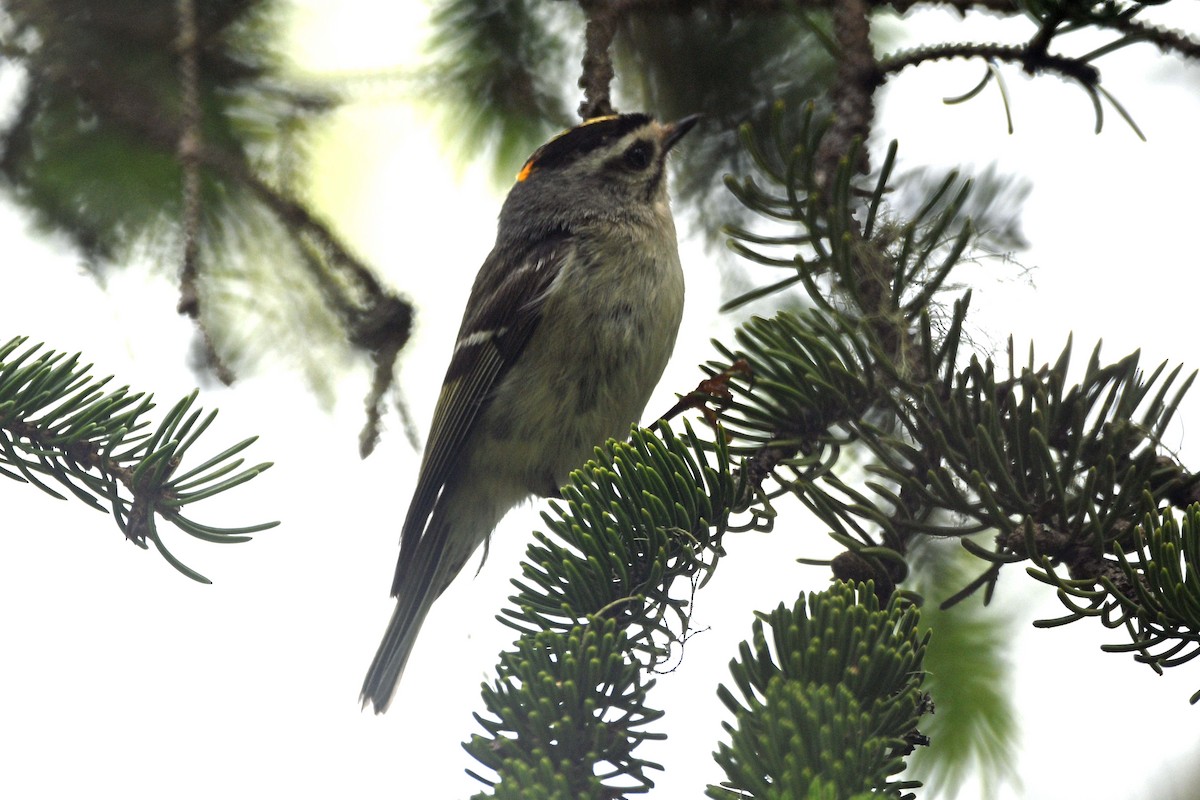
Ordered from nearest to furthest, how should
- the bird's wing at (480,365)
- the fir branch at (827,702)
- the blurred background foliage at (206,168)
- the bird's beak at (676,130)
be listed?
1. the fir branch at (827,702)
2. the blurred background foliage at (206,168)
3. the bird's beak at (676,130)
4. the bird's wing at (480,365)

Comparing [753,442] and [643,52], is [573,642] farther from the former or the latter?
[643,52]

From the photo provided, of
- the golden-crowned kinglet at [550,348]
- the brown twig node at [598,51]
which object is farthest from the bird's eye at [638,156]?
the brown twig node at [598,51]

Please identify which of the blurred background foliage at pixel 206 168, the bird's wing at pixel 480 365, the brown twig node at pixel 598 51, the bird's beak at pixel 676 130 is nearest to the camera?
the brown twig node at pixel 598 51

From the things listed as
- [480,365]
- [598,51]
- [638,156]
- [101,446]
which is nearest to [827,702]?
[101,446]

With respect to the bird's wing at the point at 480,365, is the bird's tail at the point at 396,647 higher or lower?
lower

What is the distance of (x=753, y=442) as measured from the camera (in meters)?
1.51

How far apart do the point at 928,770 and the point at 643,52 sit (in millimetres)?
1729

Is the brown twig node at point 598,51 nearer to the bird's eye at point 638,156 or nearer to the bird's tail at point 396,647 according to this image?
the bird's eye at point 638,156

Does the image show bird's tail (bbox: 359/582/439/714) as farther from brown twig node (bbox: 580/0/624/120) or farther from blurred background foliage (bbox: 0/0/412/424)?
brown twig node (bbox: 580/0/624/120)

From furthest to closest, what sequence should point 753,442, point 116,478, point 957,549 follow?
point 957,549, point 753,442, point 116,478

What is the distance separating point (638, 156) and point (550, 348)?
58 centimetres

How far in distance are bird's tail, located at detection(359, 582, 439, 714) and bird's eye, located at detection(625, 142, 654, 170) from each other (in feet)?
4.15

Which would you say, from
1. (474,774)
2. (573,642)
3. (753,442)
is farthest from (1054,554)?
(474,774)

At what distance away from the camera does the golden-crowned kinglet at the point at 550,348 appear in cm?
252
